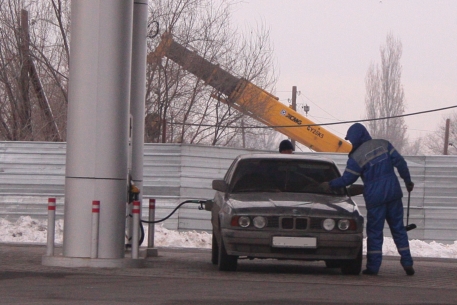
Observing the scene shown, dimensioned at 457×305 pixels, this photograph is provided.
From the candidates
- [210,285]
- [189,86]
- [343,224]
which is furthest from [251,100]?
[210,285]

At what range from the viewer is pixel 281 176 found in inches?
465

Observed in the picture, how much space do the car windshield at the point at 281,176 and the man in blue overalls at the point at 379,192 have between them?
0.60 meters

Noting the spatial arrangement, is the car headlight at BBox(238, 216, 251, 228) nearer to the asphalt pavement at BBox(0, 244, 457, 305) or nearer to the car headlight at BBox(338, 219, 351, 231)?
the asphalt pavement at BBox(0, 244, 457, 305)

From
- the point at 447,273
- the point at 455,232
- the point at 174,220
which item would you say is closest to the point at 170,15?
the point at 174,220

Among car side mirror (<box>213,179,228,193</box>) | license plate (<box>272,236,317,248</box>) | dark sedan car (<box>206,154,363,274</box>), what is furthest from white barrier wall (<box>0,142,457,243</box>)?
license plate (<box>272,236,317,248</box>)

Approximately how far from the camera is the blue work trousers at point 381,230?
11.4 metres

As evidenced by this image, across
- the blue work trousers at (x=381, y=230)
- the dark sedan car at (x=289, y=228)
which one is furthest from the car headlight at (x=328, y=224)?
the blue work trousers at (x=381, y=230)

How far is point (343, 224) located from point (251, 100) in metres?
19.5

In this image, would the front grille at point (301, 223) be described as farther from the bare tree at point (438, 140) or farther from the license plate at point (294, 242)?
the bare tree at point (438, 140)

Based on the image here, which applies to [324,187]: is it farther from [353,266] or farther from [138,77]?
[138,77]

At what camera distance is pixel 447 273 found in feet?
40.6

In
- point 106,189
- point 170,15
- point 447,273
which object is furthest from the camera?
point 170,15

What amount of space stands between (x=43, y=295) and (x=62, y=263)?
128 inches

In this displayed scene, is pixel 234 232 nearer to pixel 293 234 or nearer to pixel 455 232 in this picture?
pixel 293 234
